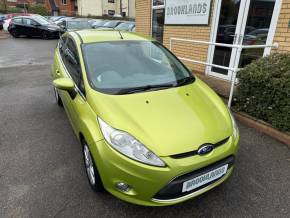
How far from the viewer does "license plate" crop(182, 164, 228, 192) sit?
1.86m

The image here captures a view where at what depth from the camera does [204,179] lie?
1938 mm

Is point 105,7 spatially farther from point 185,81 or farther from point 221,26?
point 185,81

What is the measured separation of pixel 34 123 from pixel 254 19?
461 centimetres

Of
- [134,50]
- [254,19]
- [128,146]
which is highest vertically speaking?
[254,19]

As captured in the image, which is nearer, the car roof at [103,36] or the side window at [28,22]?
the car roof at [103,36]

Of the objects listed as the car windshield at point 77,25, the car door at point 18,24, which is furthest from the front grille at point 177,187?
the car door at point 18,24

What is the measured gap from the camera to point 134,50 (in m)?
3.02

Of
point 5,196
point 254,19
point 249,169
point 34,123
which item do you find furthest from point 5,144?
point 254,19

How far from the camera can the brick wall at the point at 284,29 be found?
3.97 m

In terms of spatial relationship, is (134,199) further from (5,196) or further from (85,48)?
(85,48)

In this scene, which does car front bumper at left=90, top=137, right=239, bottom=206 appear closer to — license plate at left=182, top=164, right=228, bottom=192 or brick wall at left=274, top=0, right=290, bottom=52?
license plate at left=182, top=164, right=228, bottom=192

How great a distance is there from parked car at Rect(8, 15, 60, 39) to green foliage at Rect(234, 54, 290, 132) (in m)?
16.4

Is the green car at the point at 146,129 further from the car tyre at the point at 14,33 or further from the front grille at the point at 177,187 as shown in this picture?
the car tyre at the point at 14,33

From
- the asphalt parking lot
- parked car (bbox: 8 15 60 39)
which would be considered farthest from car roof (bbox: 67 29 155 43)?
parked car (bbox: 8 15 60 39)
